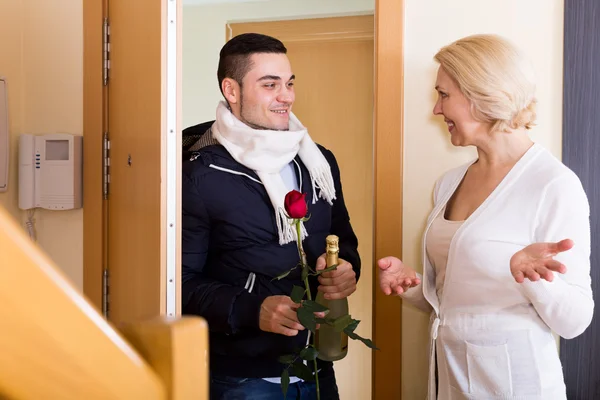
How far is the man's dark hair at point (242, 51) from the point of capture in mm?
1624

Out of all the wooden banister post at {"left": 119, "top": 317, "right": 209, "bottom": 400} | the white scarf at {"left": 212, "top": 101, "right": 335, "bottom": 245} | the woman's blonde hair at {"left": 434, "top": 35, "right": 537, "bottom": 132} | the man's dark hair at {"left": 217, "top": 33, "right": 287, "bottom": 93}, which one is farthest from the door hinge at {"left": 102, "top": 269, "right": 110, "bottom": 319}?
the wooden banister post at {"left": 119, "top": 317, "right": 209, "bottom": 400}

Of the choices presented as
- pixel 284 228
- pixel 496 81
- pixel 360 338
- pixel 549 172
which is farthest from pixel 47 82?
pixel 549 172

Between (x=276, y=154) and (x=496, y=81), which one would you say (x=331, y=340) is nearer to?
(x=276, y=154)

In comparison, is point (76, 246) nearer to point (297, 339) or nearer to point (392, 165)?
point (297, 339)

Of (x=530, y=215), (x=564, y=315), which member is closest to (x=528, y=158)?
(x=530, y=215)

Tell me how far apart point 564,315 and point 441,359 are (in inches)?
12.0

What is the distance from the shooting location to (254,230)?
1.55 meters

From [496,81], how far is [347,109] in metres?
0.48

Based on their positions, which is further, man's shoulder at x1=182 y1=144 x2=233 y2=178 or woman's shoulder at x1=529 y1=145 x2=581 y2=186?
man's shoulder at x1=182 y1=144 x2=233 y2=178

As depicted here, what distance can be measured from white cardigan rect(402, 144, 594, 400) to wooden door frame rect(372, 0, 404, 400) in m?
0.22

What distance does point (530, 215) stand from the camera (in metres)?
1.20

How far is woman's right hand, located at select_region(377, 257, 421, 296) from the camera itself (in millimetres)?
1306

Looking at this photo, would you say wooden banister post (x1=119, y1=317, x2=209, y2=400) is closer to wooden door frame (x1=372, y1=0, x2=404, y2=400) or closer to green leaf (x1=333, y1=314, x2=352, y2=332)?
green leaf (x1=333, y1=314, x2=352, y2=332)

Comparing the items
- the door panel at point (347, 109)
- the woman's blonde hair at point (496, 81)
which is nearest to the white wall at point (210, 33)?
the door panel at point (347, 109)
